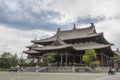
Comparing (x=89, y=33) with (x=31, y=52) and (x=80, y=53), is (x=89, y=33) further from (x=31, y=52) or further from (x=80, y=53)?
(x=31, y=52)

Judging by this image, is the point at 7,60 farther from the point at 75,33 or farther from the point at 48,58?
the point at 75,33

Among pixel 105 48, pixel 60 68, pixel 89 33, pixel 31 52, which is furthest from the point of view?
pixel 31 52

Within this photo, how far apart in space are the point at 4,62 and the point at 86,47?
69.8ft

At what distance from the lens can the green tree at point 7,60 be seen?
66.4 m

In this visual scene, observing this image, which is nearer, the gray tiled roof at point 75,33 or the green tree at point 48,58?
the green tree at point 48,58

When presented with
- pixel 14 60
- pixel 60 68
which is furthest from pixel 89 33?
pixel 14 60

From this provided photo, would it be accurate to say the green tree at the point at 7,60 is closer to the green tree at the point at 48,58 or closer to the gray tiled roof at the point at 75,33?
the gray tiled roof at the point at 75,33

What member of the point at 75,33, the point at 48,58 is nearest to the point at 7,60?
the point at 48,58

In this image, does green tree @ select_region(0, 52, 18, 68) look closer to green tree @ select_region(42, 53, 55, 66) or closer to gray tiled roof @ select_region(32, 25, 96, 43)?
gray tiled roof @ select_region(32, 25, 96, 43)

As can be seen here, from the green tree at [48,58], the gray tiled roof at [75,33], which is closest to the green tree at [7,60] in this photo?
the gray tiled roof at [75,33]

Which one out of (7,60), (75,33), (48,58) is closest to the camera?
(48,58)

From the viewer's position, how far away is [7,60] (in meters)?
67.2

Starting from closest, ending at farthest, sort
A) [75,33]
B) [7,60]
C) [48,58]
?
[48,58]
[7,60]
[75,33]

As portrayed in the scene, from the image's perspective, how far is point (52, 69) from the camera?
55.3 m
